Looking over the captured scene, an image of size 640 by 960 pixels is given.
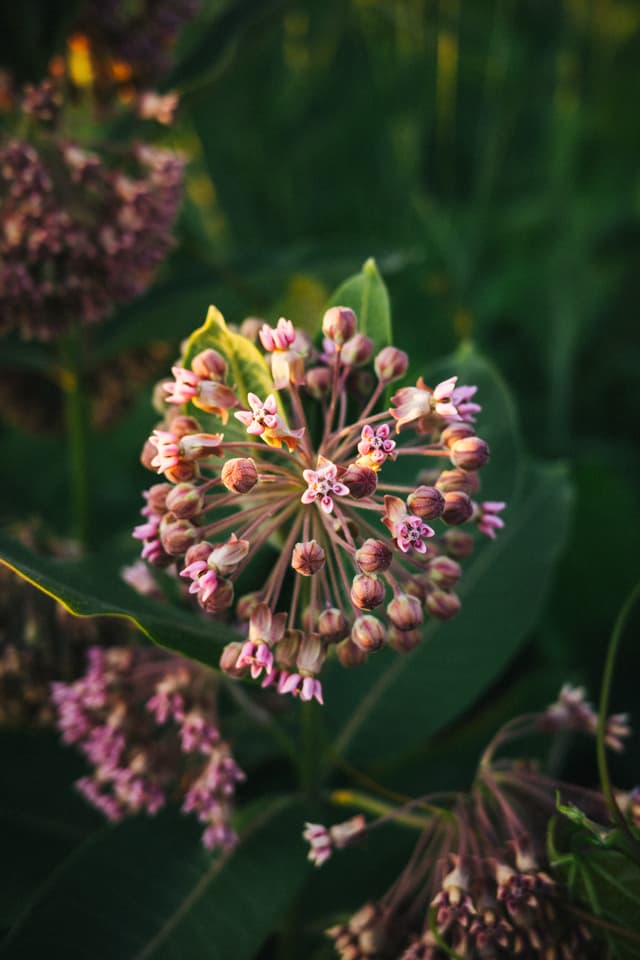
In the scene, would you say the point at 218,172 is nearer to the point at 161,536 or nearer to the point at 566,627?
the point at 566,627

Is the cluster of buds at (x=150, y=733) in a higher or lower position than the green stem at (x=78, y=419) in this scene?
lower

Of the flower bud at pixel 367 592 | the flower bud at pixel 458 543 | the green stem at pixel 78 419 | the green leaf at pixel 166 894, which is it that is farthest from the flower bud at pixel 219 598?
the green stem at pixel 78 419

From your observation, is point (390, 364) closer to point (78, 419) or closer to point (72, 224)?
point (72, 224)

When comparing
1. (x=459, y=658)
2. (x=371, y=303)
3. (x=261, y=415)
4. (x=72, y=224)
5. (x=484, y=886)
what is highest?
(x=72, y=224)

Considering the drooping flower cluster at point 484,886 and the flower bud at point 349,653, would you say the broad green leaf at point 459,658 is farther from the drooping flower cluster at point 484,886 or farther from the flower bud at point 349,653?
the flower bud at point 349,653

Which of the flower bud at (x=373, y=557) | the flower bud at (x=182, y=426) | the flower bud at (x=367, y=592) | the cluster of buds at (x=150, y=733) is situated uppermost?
the flower bud at (x=182, y=426)

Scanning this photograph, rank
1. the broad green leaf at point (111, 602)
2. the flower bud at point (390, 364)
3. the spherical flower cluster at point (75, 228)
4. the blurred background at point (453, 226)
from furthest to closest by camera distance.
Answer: the blurred background at point (453, 226) < the spherical flower cluster at point (75, 228) < the flower bud at point (390, 364) < the broad green leaf at point (111, 602)

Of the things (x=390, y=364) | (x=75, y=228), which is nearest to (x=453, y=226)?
(x=75, y=228)
